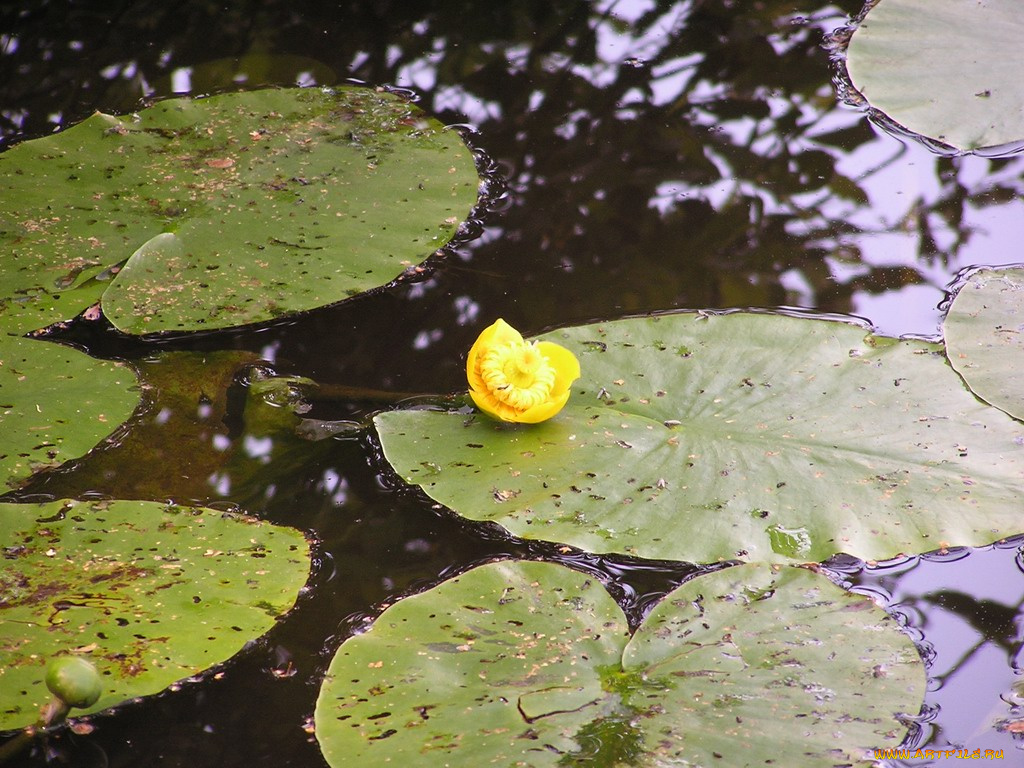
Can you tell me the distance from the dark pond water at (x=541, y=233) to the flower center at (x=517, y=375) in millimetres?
258

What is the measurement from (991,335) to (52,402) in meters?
2.06

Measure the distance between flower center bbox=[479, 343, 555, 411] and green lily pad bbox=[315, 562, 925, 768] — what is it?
1.15ft

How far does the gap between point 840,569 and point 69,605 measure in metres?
1.38

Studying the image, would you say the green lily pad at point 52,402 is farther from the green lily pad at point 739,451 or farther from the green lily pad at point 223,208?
the green lily pad at point 739,451

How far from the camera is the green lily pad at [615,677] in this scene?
1326mm

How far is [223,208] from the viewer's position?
2385 mm

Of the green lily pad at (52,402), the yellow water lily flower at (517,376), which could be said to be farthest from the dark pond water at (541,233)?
the yellow water lily flower at (517,376)

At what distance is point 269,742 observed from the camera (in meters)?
1.48

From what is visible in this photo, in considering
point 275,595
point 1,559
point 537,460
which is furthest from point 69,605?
point 537,460

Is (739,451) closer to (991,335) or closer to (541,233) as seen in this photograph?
(991,335)

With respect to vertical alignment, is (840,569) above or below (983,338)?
below

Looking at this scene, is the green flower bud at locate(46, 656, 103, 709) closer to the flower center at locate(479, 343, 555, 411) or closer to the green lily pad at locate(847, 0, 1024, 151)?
the flower center at locate(479, 343, 555, 411)

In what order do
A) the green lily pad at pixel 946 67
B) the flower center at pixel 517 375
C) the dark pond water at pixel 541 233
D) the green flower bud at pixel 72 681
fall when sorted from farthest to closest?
the green lily pad at pixel 946 67 → the flower center at pixel 517 375 → the dark pond water at pixel 541 233 → the green flower bud at pixel 72 681

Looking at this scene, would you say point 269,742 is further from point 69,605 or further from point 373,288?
point 373,288
